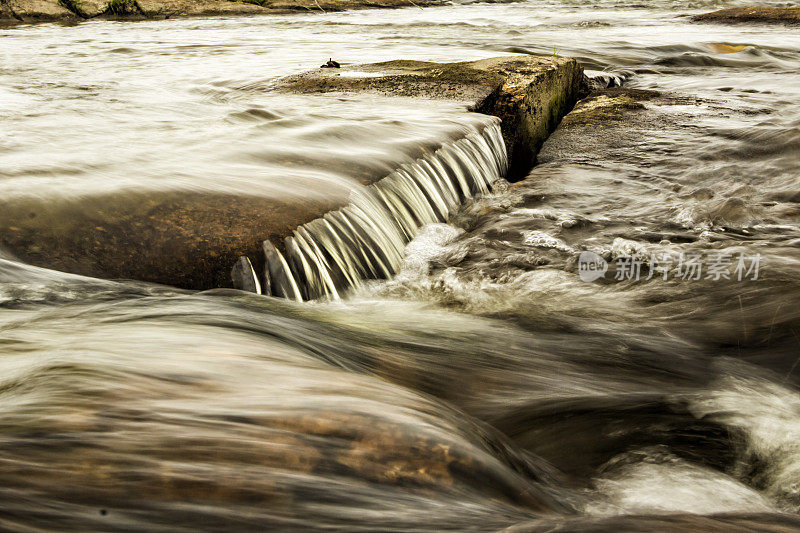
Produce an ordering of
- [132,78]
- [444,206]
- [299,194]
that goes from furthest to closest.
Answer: [132,78], [444,206], [299,194]

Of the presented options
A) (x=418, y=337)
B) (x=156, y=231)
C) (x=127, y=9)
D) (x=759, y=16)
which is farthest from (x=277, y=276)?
(x=127, y=9)

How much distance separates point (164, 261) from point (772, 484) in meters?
2.64

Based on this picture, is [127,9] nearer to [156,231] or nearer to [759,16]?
[759,16]

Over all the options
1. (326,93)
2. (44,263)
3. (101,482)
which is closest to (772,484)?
(101,482)

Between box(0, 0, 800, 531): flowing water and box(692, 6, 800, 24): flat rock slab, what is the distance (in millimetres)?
10454

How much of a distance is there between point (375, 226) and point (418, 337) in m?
1.16

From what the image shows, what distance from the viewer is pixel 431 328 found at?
10.4 feet

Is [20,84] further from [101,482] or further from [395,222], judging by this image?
[101,482]

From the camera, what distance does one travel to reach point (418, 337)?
9.88ft

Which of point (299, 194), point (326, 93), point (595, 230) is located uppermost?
point (326, 93)

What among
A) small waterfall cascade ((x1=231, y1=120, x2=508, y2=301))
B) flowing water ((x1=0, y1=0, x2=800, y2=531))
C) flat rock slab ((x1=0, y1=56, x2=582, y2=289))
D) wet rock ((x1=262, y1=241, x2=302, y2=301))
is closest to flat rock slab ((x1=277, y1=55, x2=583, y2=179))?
flowing water ((x1=0, y1=0, x2=800, y2=531))

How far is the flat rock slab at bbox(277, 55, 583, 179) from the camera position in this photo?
6152 millimetres

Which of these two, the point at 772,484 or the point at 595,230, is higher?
the point at 595,230

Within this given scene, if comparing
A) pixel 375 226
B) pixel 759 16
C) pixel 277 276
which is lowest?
pixel 277 276
